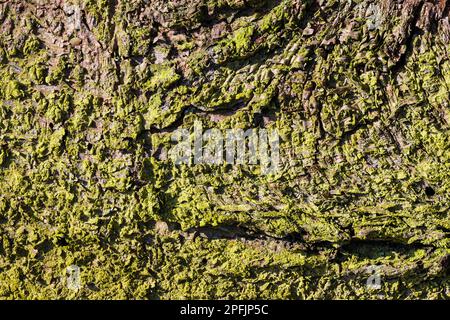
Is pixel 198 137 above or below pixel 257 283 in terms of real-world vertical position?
above

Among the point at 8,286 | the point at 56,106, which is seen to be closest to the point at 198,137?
the point at 56,106

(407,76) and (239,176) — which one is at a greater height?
(407,76)

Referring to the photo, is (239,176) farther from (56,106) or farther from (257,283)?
(56,106)

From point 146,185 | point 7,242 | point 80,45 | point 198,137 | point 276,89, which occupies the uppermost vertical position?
point 80,45
